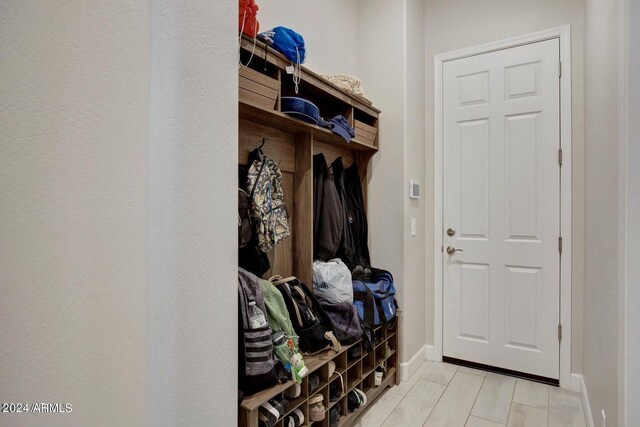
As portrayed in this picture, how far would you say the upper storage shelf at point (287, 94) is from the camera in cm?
145

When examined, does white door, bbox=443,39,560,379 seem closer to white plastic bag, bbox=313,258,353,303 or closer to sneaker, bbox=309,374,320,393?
white plastic bag, bbox=313,258,353,303

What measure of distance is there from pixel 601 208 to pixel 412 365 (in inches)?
63.0

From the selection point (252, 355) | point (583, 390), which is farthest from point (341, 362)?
point (583, 390)

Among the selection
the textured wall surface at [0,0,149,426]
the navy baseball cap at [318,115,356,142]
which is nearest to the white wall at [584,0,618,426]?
the navy baseball cap at [318,115,356,142]

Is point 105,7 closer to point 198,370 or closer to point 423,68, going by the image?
point 198,370

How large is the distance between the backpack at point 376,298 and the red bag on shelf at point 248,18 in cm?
145

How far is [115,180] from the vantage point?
2.43 feet

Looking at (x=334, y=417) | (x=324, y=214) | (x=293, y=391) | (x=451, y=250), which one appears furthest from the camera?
(x=451, y=250)

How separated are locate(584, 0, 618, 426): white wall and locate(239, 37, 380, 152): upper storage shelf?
4.05ft

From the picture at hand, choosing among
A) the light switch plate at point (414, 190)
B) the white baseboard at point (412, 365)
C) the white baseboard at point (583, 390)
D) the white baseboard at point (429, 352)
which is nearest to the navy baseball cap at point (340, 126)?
the light switch plate at point (414, 190)

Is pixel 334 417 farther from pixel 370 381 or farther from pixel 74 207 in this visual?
pixel 74 207

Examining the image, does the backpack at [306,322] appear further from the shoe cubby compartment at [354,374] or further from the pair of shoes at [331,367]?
the shoe cubby compartment at [354,374]

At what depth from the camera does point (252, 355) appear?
49.5 inches

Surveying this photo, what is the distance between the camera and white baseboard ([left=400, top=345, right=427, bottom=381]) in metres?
2.39
